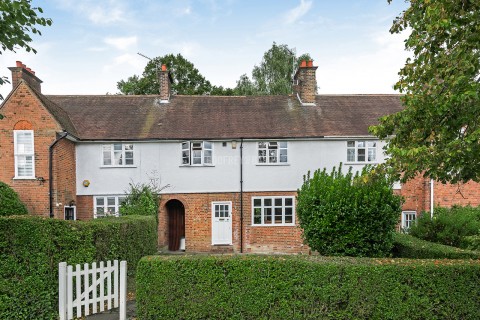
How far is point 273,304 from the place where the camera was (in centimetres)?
572

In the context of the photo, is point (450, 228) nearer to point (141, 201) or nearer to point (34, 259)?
point (34, 259)

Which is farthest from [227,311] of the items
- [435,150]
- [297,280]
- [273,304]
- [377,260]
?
[435,150]

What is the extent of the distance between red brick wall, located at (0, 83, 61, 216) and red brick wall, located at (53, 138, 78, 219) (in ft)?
1.28

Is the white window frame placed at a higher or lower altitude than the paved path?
higher

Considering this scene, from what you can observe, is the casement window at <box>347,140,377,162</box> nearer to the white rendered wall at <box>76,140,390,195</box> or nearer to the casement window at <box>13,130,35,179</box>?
the white rendered wall at <box>76,140,390,195</box>

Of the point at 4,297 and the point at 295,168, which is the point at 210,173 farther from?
the point at 4,297

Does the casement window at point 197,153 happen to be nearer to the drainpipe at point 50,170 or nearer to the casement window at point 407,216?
the drainpipe at point 50,170

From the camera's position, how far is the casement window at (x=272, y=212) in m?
15.4

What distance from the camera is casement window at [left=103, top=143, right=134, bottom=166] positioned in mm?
15273

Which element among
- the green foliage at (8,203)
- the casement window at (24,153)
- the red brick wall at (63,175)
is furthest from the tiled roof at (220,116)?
the green foliage at (8,203)

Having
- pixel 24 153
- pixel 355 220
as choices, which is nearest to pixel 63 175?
pixel 24 153

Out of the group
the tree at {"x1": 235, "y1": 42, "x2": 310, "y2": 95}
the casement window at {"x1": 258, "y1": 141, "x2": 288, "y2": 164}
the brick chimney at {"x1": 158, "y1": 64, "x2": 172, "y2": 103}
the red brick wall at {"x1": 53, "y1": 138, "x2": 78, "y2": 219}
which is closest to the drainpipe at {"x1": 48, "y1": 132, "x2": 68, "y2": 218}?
the red brick wall at {"x1": 53, "y1": 138, "x2": 78, "y2": 219}

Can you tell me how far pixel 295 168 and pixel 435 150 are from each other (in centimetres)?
1117

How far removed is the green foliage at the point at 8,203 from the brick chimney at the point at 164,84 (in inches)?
344
